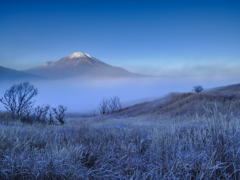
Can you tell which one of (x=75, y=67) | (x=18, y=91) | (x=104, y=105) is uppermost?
(x=75, y=67)

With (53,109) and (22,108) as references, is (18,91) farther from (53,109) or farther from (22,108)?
(53,109)

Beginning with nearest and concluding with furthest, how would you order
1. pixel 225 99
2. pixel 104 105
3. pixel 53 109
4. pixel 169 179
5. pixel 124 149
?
pixel 169 179, pixel 124 149, pixel 225 99, pixel 53 109, pixel 104 105

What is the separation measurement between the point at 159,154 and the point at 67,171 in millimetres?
1801

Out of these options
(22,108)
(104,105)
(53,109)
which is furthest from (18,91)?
(104,105)

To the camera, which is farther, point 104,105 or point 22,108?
point 104,105

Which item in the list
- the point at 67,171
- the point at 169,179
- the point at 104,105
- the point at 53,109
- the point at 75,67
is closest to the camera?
the point at 169,179

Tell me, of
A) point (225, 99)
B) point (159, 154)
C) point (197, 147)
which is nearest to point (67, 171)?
point (159, 154)

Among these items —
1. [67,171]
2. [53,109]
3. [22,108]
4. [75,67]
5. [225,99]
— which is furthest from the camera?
[75,67]

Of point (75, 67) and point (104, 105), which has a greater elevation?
point (75, 67)

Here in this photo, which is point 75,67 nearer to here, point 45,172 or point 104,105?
point 104,105

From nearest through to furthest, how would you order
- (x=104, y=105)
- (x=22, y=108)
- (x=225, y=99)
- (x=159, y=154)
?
(x=159, y=154)
(x=225, y=99)
(x=22, y=108)
(x=104, y=105)

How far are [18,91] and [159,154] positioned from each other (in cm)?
1779

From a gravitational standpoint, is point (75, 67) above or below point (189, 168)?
above

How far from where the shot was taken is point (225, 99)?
1366cm
